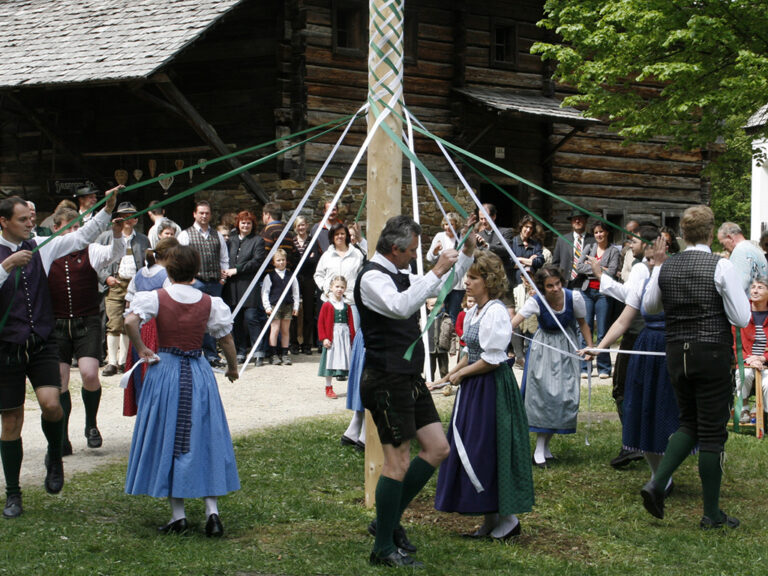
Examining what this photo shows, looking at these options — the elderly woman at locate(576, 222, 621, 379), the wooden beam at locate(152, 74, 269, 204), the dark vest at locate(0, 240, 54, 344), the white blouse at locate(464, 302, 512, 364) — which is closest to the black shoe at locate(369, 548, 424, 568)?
the white blouse at locate(464, 302, 512, 364)

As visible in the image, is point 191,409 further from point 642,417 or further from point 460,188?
point 460,188

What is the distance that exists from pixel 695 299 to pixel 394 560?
2.44 meters

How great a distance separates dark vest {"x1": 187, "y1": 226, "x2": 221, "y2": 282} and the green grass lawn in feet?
16.7

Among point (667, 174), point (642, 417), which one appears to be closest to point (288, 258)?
point (642, 417)

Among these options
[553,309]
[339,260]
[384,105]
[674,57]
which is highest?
[674,57]

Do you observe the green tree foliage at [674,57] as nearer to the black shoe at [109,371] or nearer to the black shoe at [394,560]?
the black shoe at [109,371]

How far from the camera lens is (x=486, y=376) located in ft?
19.0

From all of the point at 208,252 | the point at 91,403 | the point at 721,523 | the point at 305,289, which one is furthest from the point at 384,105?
the point at 305,289

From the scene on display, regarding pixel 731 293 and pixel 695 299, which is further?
pixel 695 299

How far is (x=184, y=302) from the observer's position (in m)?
5.64

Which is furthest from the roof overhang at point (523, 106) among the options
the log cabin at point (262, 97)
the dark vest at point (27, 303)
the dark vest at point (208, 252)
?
the dark vest at point (27, 303)

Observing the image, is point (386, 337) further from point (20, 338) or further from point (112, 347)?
point (112, 347)

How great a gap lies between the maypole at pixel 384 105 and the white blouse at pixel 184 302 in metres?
1.02

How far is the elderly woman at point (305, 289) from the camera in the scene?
13.7 meters
